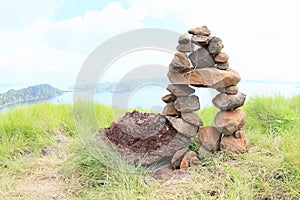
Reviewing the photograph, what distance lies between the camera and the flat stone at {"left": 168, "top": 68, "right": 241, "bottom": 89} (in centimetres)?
254

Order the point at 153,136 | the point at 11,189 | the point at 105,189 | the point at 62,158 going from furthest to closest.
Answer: the point at 62,158, the point at 153,136, the point at 11,189, the point at 105,189

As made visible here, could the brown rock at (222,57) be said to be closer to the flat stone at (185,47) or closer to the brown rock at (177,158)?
the flat stone at (185,47)

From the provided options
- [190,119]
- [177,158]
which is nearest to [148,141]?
[177,158]

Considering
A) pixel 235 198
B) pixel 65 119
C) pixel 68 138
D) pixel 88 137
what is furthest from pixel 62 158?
pixel 235 198

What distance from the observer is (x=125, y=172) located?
2385 mm

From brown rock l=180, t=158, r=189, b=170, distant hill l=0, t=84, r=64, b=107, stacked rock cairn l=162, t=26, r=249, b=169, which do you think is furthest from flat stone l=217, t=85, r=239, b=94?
distant hill l=0, t=84, r=64, b=107

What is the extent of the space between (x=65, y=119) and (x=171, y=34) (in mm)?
2169

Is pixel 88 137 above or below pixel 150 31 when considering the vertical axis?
below

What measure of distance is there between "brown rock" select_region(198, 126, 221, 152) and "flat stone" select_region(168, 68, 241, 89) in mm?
387

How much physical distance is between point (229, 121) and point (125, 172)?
95 cm

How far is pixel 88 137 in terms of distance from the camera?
281 cm

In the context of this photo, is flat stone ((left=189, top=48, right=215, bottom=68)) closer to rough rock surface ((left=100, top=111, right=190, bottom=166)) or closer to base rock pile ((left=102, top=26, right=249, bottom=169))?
base rock pile ((left=102, top=26, right=249, bottom=169))

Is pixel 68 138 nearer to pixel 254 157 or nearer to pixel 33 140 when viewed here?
pixel 33 140

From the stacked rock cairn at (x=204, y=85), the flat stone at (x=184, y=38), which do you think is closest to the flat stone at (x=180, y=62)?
the stacked rock cairn at (x=204, y=85)
